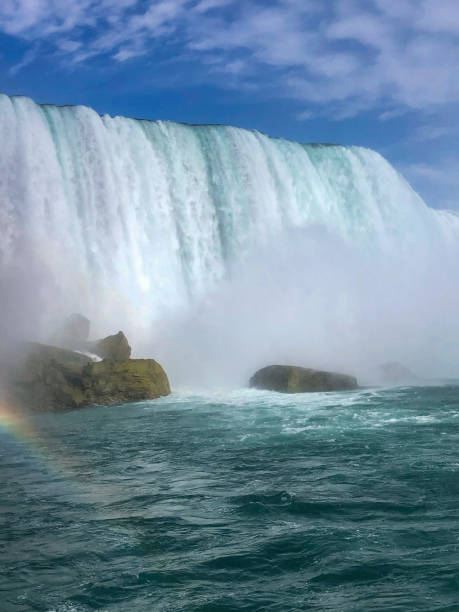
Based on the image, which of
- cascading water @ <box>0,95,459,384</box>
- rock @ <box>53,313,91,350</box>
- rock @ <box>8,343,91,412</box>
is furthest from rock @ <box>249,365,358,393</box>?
rock @ <box>53,313,91,350</box>

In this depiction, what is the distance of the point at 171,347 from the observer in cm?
2923

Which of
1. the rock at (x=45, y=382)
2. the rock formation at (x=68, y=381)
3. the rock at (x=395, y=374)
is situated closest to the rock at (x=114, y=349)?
the rock formation at (x=68, y=381)

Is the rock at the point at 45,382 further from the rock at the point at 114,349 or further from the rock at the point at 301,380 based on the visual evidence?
the rock at the point at 301,380

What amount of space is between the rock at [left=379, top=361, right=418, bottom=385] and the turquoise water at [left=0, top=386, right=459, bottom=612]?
40.9 ft

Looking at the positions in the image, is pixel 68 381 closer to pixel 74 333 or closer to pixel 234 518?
pixel 74 333

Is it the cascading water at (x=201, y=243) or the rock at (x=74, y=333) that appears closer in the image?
the rock at (x=74, y=333)

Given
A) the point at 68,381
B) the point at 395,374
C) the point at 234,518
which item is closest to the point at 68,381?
the point at 68,381

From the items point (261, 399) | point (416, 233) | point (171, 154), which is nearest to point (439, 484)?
point (261, 399)

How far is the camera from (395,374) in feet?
94.6

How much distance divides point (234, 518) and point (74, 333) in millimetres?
18505

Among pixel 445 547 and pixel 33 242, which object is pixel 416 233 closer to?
pixel 33 242

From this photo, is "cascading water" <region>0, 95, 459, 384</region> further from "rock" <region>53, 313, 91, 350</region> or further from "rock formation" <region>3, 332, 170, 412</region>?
"rock formation" <region>3, 332, 170, 412</region>

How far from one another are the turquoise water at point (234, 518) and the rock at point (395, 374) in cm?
1246

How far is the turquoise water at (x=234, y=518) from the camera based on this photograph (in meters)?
6.48
